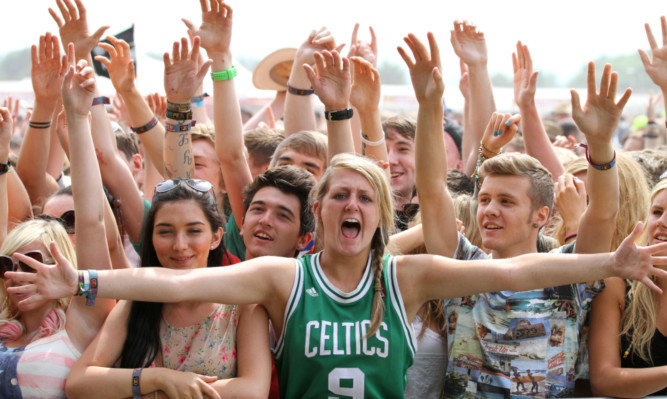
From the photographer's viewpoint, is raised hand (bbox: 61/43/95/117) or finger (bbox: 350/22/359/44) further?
finger (bbox: 350/22/359/44)

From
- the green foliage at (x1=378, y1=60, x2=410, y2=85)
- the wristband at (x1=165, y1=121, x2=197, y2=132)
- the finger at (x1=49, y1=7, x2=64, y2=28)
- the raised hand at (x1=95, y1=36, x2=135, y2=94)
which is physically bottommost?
the wristband at (x1=165, y1=121, x2=197, y2=132)

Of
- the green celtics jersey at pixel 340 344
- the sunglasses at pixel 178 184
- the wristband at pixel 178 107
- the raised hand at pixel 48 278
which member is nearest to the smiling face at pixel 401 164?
the wristband at pixel 178 107

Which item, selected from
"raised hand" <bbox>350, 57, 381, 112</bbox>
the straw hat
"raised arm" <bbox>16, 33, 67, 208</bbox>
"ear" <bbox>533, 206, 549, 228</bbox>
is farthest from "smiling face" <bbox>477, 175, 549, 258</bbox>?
the straw hat

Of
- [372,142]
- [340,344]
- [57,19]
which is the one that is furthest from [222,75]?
[340,344]

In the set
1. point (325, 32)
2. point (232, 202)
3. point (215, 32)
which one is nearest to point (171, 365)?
point (232, 202)

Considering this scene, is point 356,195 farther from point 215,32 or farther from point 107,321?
point 215,32

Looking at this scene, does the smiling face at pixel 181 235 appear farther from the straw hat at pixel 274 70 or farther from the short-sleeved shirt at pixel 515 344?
the straw hat at pixel 274 70

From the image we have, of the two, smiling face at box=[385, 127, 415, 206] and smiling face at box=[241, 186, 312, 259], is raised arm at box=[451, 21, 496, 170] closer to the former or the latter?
smiling face at box=[385, 127, 415, 206]

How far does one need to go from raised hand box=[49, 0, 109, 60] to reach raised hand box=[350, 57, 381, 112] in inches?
57.3

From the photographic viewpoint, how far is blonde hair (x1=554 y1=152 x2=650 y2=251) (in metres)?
3.74

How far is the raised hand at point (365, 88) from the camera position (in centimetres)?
405

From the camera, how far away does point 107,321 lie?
2.88 metres

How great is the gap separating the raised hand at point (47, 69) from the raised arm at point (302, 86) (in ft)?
4.29

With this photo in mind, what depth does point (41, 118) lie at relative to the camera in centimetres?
407
